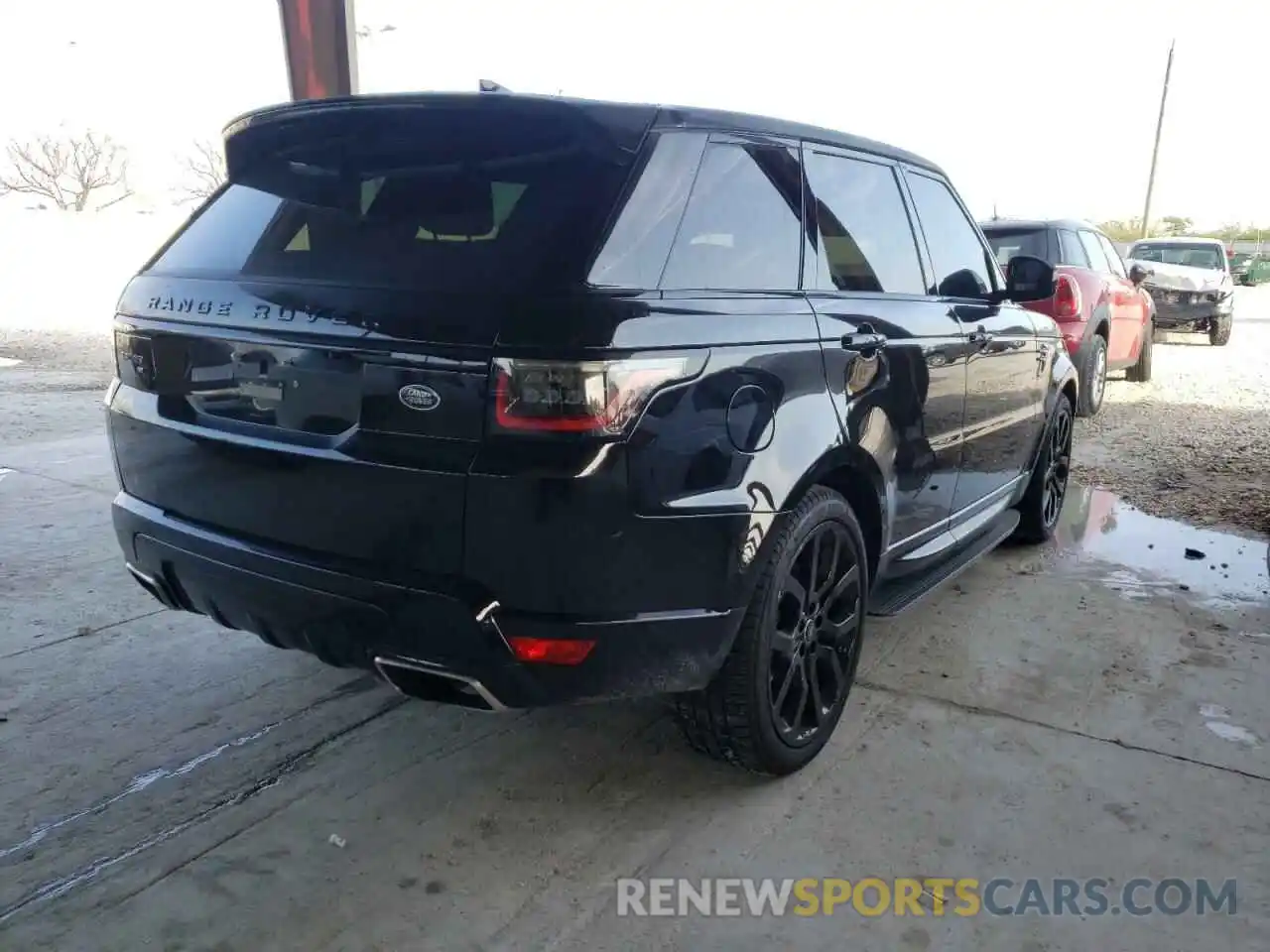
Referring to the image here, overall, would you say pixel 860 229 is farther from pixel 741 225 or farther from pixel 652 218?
pixel 652 218

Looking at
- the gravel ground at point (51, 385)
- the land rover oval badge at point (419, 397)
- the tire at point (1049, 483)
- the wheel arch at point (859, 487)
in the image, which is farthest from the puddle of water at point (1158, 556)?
the gravel ground at point (51, 385)

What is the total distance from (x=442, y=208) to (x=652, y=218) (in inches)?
19.3

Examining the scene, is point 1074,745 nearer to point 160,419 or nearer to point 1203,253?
point 160,419

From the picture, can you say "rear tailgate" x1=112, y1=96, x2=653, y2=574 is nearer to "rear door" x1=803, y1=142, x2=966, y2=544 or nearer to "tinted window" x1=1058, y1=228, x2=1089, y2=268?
"rear door" x1=803, y1=142, x2=966, y2=544

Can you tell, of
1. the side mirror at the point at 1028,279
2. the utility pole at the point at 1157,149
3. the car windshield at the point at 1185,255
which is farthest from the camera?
the utility pole at the point at 1157,149

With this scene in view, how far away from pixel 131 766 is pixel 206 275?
4.63 ft

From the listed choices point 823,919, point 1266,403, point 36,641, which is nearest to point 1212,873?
point 823,919

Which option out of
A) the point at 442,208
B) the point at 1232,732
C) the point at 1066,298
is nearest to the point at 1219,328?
the point at 1066,298

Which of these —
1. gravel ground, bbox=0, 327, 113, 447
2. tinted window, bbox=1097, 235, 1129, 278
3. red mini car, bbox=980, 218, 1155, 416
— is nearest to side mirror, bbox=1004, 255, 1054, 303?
red mini car, bbox=980, 218, 1155, 416

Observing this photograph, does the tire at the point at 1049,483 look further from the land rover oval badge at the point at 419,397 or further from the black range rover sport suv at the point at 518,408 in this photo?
the land rover oval badge at the point at 419,397

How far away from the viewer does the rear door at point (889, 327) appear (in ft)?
9.30

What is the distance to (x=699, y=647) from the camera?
2.37 metres

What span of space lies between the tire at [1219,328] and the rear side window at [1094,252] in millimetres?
6781

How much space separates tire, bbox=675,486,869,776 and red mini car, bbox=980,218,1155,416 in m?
5.82
